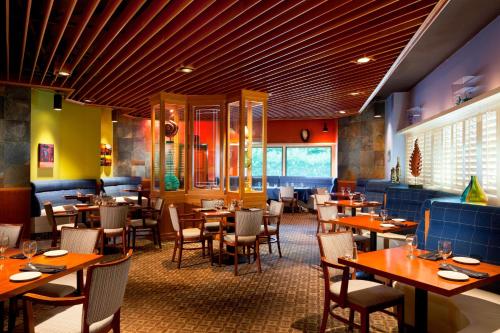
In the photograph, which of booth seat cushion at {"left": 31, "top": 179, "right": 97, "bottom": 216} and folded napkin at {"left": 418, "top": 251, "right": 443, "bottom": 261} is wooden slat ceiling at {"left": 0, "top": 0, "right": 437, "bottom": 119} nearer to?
booth seat cushion at {"left": 31, "top": 179, "right": 97, "bottom": 216}

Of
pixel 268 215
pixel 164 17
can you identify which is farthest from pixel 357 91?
pixel 164 17

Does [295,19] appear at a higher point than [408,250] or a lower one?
higher

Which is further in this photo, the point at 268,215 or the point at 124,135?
the point at 124,135

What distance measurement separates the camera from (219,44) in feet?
15.3

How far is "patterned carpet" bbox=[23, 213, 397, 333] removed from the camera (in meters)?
3.44

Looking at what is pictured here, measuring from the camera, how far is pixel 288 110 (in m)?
10.1

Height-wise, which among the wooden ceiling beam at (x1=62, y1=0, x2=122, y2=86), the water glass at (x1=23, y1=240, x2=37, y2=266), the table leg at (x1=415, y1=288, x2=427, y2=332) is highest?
the wooden ceiling beam at (x1=62, y1=0, x2=122, y2=86)

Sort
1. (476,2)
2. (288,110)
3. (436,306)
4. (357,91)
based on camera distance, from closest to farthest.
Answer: (436,306) → (476,2) → (357,91) → (288,110)

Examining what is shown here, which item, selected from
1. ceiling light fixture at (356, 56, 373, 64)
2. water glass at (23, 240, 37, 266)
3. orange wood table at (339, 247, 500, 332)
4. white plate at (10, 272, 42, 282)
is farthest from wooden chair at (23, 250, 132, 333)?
ceiling light fixture at (356, 56, 373, 64)

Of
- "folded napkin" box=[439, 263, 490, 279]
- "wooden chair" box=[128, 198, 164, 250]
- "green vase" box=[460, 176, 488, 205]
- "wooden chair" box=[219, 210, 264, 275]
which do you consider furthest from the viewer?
"wooden chair" box=[128, 198, 164, 250]

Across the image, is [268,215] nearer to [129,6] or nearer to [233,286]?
[233,286]

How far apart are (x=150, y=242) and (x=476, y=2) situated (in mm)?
6428

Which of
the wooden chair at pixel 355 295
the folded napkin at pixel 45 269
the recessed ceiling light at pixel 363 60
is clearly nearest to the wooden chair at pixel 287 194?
the recessed ceiling light at pixel 363 60

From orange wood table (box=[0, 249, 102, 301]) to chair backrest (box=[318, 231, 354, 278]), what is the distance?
1.96 meters
